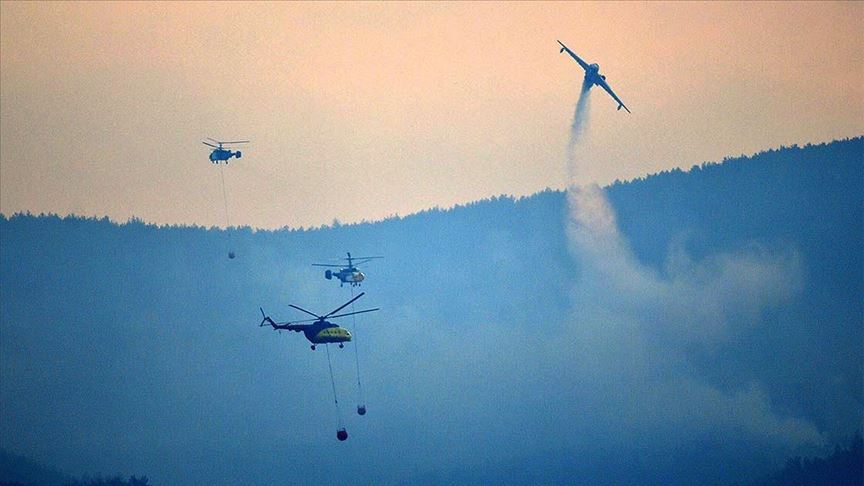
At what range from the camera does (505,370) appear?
16988cm

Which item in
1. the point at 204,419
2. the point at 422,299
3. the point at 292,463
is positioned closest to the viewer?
the point at 292,463

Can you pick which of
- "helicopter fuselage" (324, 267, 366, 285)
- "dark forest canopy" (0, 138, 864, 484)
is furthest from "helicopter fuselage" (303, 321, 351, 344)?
"dark forest canopy" (0, 138, 864, 484)

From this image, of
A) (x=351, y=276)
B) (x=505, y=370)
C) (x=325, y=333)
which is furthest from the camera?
(x=505, y=370)

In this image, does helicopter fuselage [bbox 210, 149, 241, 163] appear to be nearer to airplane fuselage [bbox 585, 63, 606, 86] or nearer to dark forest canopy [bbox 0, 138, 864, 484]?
airplane fuselage [bbox 585, 63, 606, 86]

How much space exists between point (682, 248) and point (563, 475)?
5125cm

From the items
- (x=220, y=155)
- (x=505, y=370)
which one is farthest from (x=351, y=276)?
(x=505, y=370)

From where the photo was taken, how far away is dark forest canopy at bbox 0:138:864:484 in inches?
6358

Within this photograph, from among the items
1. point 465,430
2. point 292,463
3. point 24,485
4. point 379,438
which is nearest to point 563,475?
point 465,430

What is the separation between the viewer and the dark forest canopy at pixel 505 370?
161500 mm

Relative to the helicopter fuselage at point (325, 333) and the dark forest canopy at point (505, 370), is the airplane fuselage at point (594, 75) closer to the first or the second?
the helicopter fuselage at point (325, 333)

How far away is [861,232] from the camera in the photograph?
179750mm

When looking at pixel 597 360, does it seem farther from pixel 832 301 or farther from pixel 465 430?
pixel 832 301

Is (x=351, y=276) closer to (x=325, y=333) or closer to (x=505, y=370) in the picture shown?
(x=325, y=333)

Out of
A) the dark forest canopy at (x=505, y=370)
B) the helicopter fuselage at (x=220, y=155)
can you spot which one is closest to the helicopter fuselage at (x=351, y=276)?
the helicopter fuselage at (x=220, y=155)
